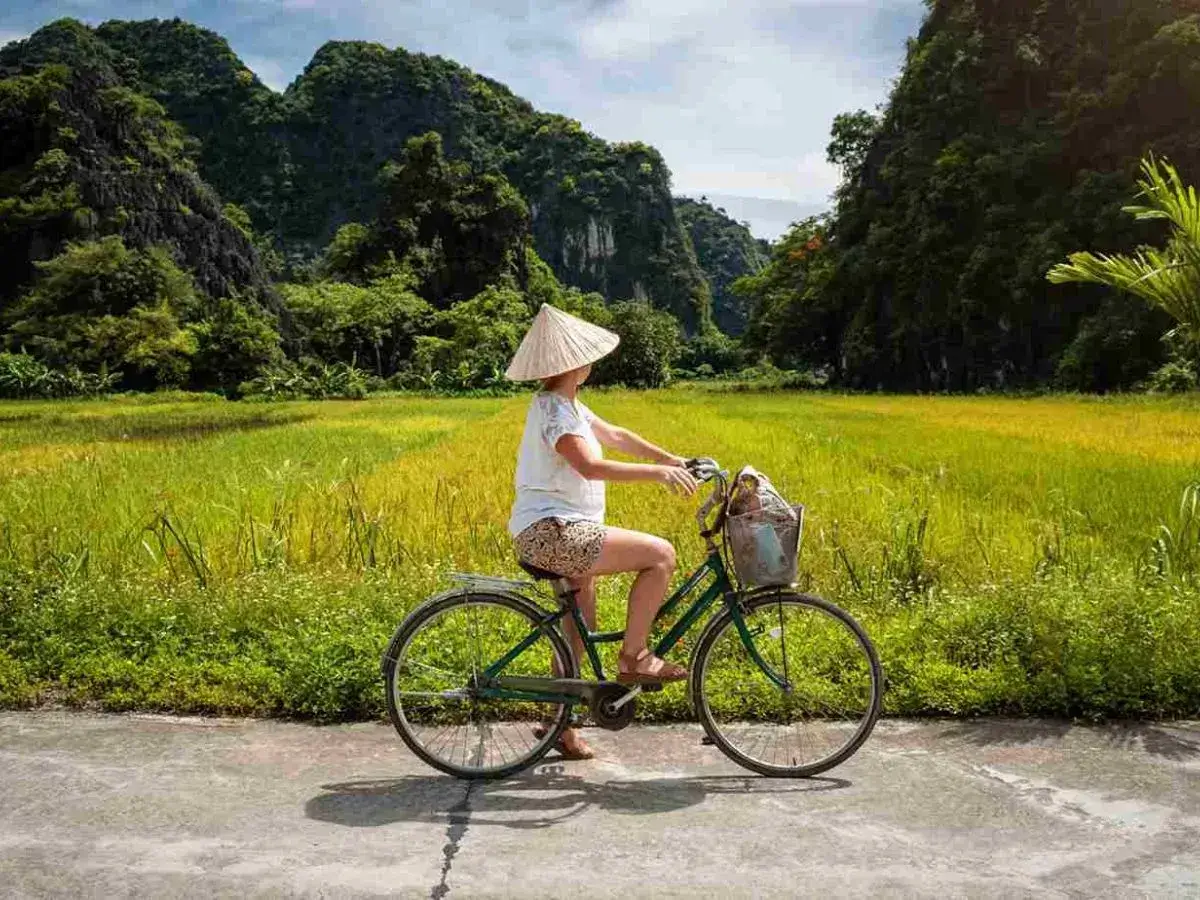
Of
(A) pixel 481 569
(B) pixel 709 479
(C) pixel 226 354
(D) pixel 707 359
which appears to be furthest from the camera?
(D) pixel 707 359

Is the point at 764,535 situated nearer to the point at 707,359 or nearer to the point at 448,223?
the point at 448,223

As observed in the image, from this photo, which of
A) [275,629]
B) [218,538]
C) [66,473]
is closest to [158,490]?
[66,473]

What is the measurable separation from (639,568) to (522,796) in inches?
32.2

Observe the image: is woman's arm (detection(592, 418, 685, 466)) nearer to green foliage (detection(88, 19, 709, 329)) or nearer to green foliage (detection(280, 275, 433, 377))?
green foliage (detection(280, 275, 433, 377))

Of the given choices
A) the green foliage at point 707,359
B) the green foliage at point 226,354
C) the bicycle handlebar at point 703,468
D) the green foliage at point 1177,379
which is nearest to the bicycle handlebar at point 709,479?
the bicycle handlebar at point 703,468

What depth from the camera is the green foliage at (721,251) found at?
6560 inches

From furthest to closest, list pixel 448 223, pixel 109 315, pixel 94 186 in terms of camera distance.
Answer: pixel 448 223, pixel 94 186, pixel 109 315

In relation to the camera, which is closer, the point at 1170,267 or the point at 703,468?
the point at 703,468

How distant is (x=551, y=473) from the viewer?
347 cm

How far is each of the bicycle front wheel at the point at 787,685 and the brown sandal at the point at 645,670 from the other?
0.08 m

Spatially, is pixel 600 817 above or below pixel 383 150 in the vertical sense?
below

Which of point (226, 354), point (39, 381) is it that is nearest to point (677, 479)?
point (39, 381)

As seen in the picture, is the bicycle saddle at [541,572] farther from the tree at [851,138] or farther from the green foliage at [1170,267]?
the tree at [851,138]

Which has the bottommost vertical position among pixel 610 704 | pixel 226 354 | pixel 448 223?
pixel 610 704
